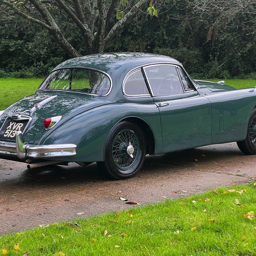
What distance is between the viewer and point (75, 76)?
6.58m

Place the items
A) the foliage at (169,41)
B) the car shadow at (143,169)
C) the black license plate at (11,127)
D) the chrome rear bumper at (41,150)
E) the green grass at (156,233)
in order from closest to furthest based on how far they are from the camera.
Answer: the green grass at (156,233)
the chrome rear bumper at (41,150)
the black license plate at (11,127)
the car shadow at (143,169)
the foliage at (169,41)

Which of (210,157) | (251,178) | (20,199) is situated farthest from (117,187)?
(210,157)

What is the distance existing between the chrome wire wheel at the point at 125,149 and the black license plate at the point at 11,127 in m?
1.14

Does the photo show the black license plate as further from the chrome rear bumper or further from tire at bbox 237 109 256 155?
tire at bbox 237 109 256 155

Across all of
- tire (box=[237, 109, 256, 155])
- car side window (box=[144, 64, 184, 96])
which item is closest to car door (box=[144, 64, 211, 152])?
car side window (box=[144, 64, 184, 96])

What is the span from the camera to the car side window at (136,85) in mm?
6289

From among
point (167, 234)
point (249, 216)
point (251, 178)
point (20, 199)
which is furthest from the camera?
point (251, 178)

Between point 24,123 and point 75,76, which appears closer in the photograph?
point 24,123

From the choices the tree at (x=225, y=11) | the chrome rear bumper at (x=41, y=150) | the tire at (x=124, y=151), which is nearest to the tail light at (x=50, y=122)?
the chrome rear bumper at (x=41, y=150)

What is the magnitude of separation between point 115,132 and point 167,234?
221 centimetres

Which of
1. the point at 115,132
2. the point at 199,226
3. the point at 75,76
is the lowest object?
the point at 199,226

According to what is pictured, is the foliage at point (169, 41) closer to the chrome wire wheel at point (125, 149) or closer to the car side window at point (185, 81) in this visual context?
the car side window at point (185, 81)

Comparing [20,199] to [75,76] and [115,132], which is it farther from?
[75,76]

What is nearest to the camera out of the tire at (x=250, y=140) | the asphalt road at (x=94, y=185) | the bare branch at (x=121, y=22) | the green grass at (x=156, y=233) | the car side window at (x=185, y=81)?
the green grass at (x=156, y=233)
